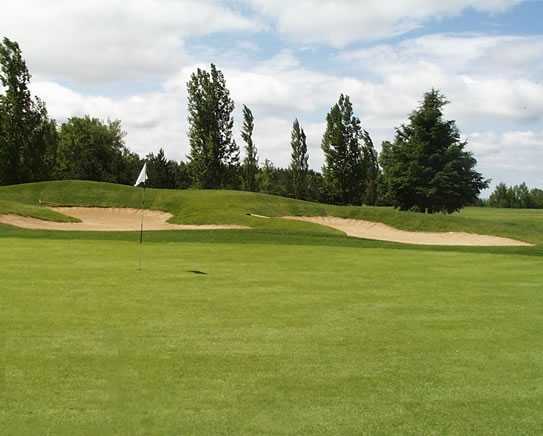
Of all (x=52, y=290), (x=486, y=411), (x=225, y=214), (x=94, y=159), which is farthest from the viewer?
(x=94, y=159)

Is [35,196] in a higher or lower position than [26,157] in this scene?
lower

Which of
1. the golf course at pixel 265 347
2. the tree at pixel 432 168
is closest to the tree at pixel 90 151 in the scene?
the tree at pixel 432 168

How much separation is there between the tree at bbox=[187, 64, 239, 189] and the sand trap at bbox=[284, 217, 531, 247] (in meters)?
22.7

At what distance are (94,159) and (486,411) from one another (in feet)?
235

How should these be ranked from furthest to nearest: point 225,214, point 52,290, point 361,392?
point 225,214, point 52,290, point 361,392

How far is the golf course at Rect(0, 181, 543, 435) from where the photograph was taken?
13.5 ft

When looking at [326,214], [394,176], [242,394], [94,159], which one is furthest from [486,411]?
[94,159]

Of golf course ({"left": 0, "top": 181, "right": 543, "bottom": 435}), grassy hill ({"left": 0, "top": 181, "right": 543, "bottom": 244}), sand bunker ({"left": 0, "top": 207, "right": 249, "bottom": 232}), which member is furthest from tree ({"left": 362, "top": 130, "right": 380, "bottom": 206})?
golf course ({"left": 0, "top": 181, "right": 543, "bottom": 435})

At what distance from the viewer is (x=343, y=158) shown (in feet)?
200

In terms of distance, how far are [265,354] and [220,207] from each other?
94.7 ft

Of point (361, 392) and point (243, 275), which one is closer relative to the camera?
point (361, 392)

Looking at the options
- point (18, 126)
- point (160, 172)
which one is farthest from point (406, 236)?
point (160, 172)

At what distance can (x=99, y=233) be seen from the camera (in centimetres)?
2208

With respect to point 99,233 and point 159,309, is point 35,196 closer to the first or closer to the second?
point 99,233
